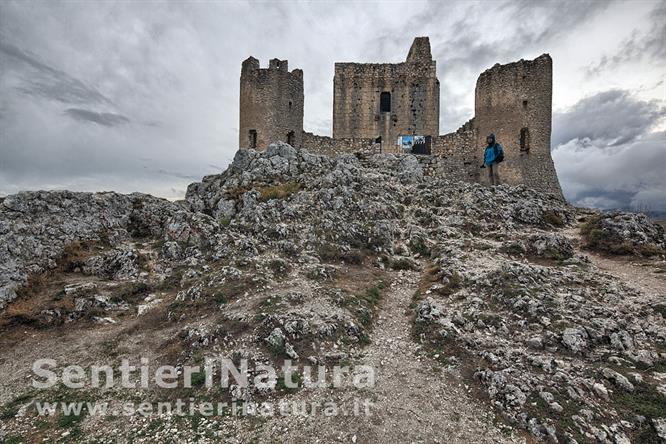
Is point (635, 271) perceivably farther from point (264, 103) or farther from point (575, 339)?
point (264, 103)

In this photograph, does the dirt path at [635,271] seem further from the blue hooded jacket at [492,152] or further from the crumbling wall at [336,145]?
the crumbling wall at [336,145]

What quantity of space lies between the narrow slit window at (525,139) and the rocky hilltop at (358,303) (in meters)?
5.84

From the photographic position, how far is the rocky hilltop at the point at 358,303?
24.7 ft

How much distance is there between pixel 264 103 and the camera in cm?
3091

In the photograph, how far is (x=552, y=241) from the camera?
16.6 metres

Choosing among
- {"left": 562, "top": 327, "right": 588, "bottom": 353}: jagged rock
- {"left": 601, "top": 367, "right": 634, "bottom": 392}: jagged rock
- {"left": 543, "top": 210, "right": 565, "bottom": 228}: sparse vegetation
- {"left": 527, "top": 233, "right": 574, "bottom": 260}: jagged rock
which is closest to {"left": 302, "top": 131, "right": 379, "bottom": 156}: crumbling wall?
{"left": 543, "top": 210, "right": 565, "bottom": 228}: sparse vegetation

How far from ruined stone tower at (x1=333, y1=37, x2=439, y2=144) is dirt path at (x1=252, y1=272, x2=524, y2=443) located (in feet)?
91.8

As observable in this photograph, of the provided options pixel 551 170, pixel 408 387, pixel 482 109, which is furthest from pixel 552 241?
pixel 482 109

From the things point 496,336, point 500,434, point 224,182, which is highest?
point 224,182

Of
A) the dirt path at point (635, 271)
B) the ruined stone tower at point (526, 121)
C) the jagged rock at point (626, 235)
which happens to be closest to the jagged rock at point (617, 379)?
the dirt path at point (635, 271)

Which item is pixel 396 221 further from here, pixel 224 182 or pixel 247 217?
pixel 224 182

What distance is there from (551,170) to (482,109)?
785cm

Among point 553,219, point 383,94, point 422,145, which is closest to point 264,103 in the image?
point 383,94

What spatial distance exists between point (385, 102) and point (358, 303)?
89.7ft
